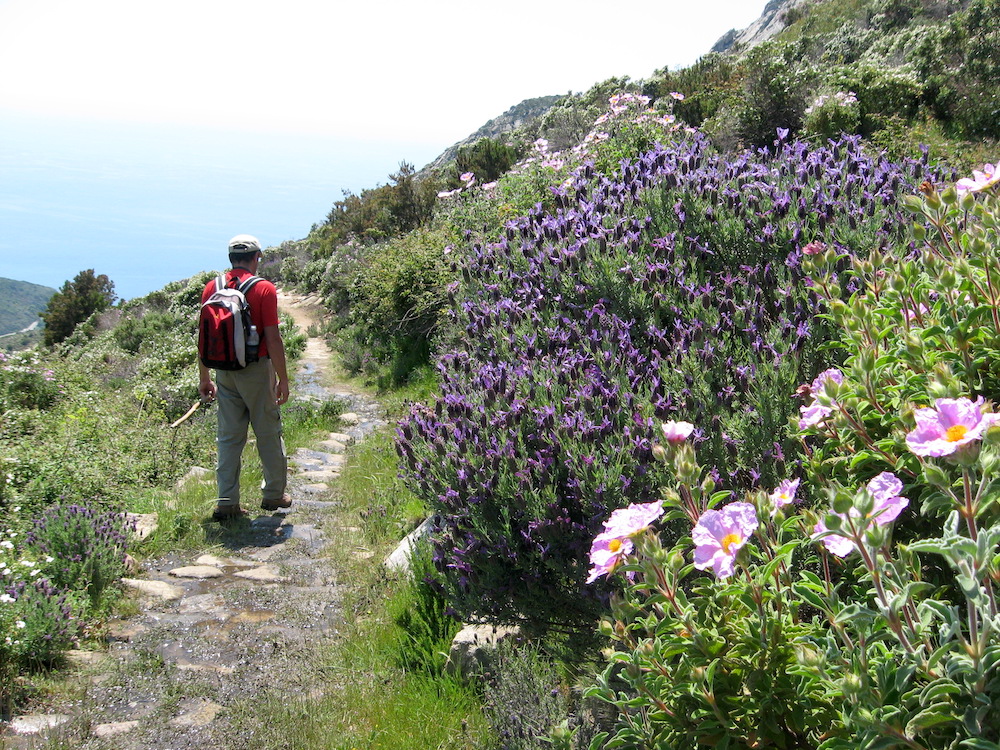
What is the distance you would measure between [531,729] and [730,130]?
1112 centimetres

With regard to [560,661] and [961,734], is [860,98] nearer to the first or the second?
[560,661]

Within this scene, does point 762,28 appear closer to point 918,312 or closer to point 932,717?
point 918,312

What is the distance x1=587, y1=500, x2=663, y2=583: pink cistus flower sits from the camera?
1633mm

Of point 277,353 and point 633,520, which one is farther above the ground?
point 277,353

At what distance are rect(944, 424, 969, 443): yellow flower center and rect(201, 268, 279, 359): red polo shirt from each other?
5.03m

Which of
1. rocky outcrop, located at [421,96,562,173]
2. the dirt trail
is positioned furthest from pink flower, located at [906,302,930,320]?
rocky outcrop, located at [421,96,562,173]

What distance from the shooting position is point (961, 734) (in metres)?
1.33

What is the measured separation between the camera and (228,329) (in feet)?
18.7

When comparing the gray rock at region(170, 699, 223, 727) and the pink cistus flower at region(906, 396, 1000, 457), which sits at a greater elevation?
the pink cistus flower at region(906, 396, 1000, 457)

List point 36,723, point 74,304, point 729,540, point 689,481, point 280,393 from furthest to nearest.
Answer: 1. point 74,304
2. point 280,393
3. point 36,723
4. point 689,481
5. point 729,540

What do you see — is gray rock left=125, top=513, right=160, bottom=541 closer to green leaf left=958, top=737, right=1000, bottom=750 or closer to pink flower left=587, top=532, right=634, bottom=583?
pink flower left=587, top=532, right=634, bottom=583

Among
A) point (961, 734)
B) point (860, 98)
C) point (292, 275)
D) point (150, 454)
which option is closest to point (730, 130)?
point (860, 98)

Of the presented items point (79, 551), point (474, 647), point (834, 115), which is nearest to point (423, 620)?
point (474, 647)

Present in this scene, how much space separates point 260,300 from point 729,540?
→ 15.9 ft
